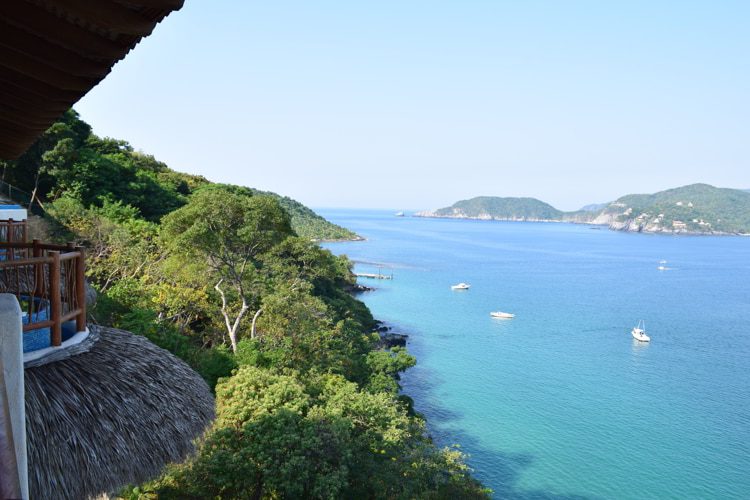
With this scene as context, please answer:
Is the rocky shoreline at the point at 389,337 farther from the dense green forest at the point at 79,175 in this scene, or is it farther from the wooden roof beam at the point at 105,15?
the wooden roof beam at the point at 105,15

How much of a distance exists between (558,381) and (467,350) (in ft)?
18.5

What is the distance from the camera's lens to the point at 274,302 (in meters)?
14.7

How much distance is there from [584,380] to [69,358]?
2492cm

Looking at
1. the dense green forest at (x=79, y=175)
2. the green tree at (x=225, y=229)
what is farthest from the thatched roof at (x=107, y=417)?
the dense green forest at (x=79, y=175)

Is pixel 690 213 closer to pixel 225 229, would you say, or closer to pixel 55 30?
pixel 225 229

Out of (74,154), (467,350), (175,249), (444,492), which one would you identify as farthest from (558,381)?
(74,154)

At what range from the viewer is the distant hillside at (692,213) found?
129375 mm

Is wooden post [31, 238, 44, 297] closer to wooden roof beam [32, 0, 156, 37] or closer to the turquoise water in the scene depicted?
wooden roof beam [32, 0, 156, 37]

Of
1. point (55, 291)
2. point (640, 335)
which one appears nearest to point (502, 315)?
point (640, 335)

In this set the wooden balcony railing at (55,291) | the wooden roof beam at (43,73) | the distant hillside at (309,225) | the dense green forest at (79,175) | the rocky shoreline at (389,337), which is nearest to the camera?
the wooden roof beam at (43,73)

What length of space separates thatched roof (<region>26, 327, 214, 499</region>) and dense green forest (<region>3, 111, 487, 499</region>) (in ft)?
8.31

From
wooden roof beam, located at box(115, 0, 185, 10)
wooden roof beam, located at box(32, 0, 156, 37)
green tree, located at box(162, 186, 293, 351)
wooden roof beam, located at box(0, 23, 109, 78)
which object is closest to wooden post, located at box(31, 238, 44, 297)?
wooden roof beam, located at box(0, 23, 109, 78)

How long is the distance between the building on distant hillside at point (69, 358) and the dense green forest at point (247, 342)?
108 inches

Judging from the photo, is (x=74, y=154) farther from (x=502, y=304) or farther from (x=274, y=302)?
(x=502, y=304)
